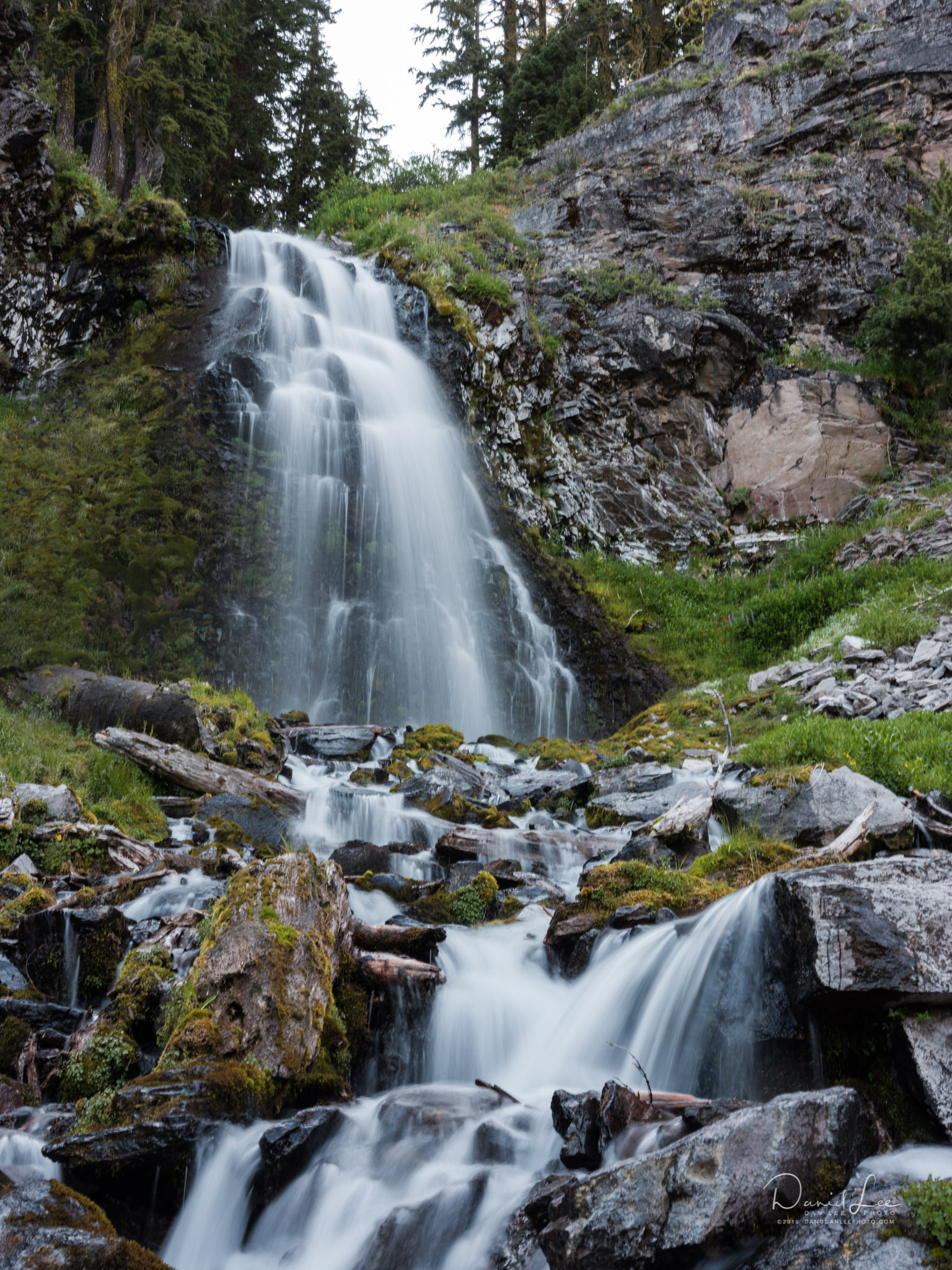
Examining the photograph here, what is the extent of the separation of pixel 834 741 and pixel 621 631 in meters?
7.70

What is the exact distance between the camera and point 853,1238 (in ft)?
7.21

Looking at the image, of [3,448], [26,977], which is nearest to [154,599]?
[3,448]

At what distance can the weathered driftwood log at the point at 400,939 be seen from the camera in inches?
181

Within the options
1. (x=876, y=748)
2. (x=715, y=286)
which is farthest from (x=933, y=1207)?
(x=715, y=286)

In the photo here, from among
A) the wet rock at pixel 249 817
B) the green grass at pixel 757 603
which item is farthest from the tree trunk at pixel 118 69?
the wet rock at pixel 249 817

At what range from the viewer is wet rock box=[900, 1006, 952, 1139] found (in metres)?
2.80

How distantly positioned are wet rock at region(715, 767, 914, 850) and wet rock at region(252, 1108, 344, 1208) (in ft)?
11.4

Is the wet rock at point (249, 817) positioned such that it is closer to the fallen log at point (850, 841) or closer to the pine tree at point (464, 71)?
the fallen log at point (850, 841)

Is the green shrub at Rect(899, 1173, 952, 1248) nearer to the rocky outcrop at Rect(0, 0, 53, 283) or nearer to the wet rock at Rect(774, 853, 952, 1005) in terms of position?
the wet rock at Rect(774, 853, 952, 1005)

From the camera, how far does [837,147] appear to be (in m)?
21.5

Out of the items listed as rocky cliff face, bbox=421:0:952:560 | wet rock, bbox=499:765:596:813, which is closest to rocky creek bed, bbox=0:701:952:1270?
wet rock, bbox=499:765:596:813

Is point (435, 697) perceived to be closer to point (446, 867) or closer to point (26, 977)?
point (446, 867)

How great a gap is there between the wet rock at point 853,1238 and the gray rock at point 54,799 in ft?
18.1

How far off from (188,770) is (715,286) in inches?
730
